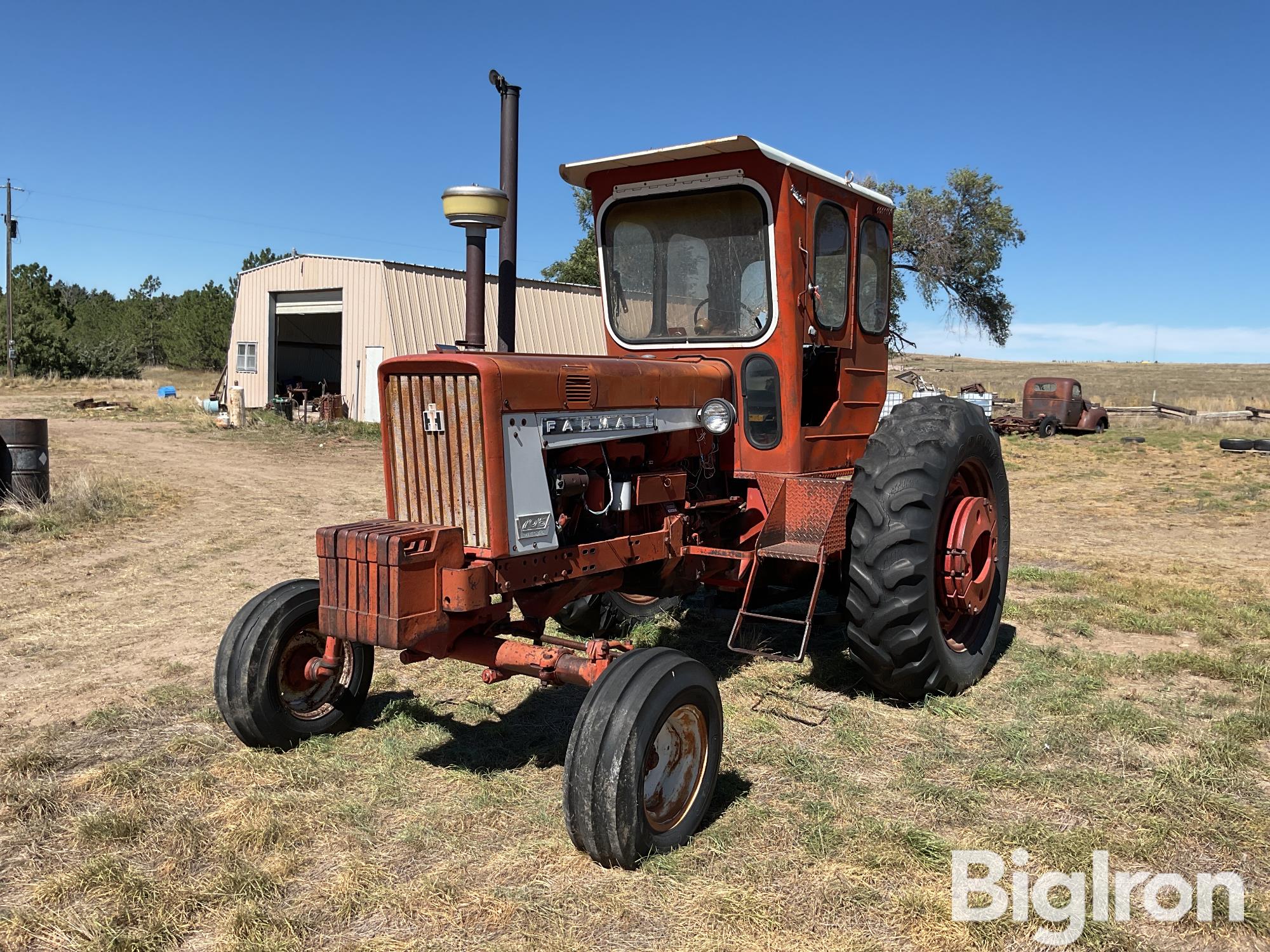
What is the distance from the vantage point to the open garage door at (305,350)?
81.7ft

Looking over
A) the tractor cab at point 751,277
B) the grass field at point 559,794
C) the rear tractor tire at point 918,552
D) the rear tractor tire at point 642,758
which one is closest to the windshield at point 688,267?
the tractor cab at point 751,277

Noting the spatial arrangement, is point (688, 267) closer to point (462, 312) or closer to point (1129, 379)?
point (462, 312)

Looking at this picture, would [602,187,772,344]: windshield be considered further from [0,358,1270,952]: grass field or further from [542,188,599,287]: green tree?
[542,188,599,287]: green tree

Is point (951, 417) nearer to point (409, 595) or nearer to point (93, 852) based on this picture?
point (409, 595)

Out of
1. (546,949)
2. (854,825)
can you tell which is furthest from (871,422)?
(546,949)

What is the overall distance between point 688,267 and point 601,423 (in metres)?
1.37

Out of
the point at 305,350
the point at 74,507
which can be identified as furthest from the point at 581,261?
the point at 74,507

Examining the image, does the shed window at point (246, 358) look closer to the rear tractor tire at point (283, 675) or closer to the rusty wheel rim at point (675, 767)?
the rear tractor tire at point (283, 675)

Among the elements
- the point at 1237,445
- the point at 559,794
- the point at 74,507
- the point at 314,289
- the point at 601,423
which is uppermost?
the point at 314,289

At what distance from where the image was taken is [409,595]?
350 centimetres

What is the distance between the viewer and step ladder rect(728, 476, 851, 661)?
15.5ft

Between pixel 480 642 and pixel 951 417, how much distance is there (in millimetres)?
2783

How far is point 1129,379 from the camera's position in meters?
57.6

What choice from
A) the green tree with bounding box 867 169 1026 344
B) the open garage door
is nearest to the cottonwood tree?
the green tree with bounding box 867 169 1026 344
